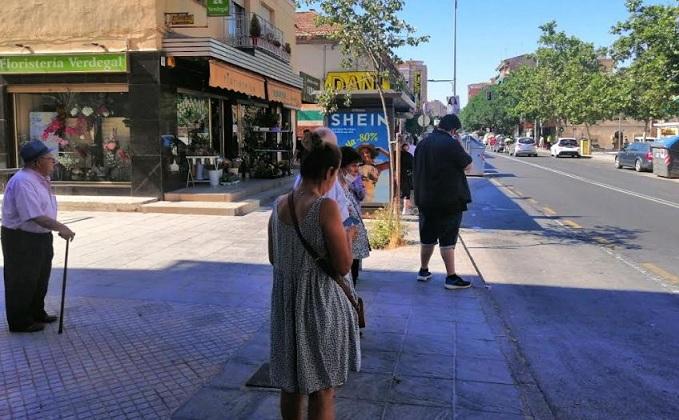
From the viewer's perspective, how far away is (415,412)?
3760mm

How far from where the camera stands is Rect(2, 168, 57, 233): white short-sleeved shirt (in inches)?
193

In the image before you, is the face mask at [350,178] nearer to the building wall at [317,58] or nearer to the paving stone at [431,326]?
the paving stone at [431,326]

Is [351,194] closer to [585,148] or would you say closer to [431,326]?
[431,326]

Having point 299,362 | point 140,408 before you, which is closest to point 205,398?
point 140,408

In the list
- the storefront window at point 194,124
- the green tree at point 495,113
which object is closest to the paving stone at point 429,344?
the storefront window at point 194,124

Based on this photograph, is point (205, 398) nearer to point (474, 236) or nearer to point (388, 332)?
point (388, 332)

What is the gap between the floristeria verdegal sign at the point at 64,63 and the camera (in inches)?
535

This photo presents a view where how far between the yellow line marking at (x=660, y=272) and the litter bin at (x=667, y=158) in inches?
788

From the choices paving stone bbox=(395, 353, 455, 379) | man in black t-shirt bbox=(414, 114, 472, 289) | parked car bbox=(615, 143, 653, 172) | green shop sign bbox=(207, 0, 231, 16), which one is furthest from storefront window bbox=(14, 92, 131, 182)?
parked car bbox=(615, 143, 653, 172)

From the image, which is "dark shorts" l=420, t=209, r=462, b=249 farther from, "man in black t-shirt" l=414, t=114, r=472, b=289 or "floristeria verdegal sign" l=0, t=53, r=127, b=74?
"floristeria verdegal sign" l=0, t=53, r=127, b=74

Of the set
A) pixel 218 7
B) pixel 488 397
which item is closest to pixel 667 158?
pixel 218 7

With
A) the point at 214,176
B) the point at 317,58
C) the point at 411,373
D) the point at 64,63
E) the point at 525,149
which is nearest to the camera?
the point at 411,373

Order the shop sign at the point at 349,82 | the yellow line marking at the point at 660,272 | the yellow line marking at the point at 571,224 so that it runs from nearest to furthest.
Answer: the yellow line marking at the point at 660,272 → the shop sign at the point at 349,82 → the yellow line marking at the point at 571,224

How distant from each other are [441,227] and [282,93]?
13.6 m
